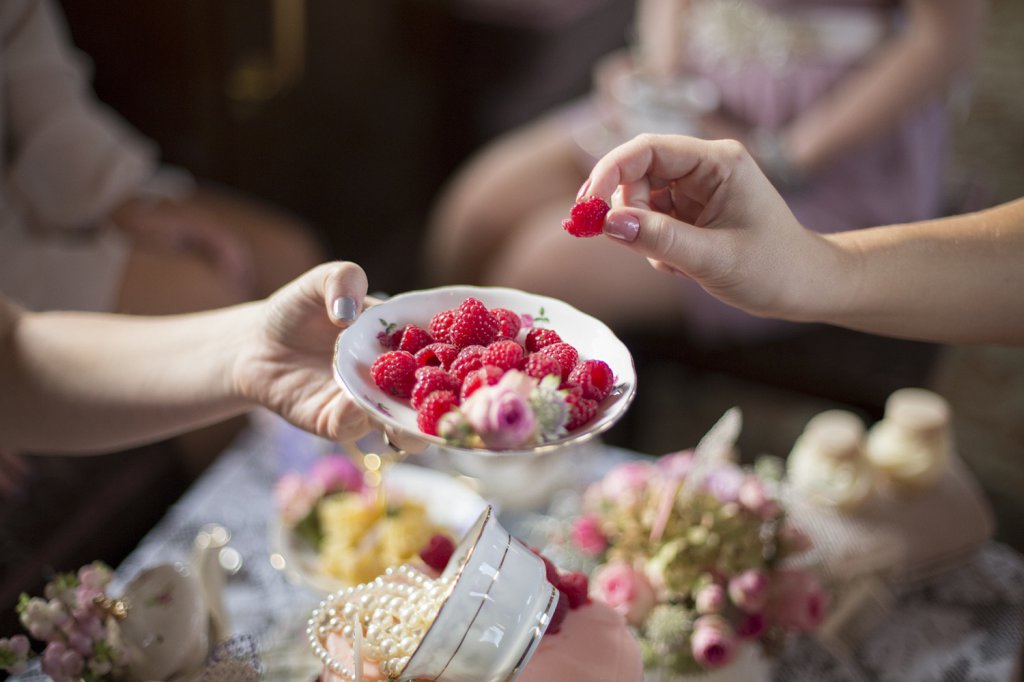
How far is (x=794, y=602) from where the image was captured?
1095 millimetres

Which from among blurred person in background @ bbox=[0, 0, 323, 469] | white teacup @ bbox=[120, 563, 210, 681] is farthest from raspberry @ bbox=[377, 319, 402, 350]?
blurred person in background @ bbox=[0, 0, 323, 469]

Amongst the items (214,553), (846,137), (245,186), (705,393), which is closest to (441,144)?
(245,186)

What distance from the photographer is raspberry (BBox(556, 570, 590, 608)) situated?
0.92m

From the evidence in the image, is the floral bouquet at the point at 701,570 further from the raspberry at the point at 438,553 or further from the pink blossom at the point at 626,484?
the raspberry at the point at 438,553

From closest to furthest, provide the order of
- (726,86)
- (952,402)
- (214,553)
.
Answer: (214,553) → (726,86) → (952,402)

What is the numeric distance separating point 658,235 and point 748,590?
1.53 ft

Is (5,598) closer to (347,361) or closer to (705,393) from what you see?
(347,361)

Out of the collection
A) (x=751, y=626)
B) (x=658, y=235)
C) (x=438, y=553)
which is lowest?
(x=751, y=626)

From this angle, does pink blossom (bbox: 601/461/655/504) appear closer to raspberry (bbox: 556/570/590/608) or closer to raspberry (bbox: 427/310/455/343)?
raspberry (bbox: 556/570/590/608)

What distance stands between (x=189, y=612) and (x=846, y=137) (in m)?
1.69

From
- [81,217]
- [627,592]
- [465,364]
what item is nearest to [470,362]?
[465,364]

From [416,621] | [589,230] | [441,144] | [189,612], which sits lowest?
[441,144]

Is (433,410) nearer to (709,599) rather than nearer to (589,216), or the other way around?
(589,216)

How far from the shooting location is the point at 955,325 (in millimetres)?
1024
